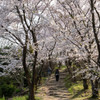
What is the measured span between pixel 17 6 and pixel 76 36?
9.11ft

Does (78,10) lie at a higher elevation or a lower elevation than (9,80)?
higher

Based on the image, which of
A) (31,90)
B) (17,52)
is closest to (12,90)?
(17,52)

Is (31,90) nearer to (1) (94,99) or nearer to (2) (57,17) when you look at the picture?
(1) (94,99)

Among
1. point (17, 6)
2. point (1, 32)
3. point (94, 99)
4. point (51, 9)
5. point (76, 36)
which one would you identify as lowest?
point (94, 99)

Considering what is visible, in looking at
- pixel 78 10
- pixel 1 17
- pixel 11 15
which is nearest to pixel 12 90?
pixel 11 15

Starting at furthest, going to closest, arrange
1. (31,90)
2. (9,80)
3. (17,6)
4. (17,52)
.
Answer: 1. (9,80)
2. (17,52)
3. (31,90)
4. (17,6)

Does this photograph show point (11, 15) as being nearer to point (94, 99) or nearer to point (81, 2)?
point (81, 2)

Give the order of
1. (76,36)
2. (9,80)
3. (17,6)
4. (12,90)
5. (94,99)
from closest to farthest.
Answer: (17,6) < (76,36) < (94,99) < (12,90) < (9,80)

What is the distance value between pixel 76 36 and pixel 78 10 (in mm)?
1575

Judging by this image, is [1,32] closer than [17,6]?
No

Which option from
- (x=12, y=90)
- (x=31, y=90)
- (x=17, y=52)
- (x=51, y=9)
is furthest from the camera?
(x=12, y=90)

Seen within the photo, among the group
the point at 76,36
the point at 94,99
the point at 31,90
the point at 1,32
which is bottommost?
the point at 94,99

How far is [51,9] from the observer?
28.4ft

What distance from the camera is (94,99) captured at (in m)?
8.13
